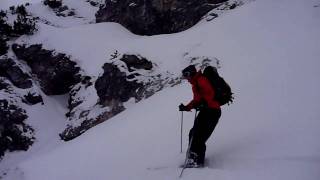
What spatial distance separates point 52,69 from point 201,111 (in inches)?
516

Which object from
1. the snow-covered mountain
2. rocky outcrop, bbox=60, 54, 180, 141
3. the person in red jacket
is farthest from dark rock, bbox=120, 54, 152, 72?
the person in red jacket

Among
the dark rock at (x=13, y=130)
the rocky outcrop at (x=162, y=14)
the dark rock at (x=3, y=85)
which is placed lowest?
the dark rock at (x=13, y=130)

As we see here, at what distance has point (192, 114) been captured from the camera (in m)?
9.91

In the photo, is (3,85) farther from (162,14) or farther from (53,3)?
(53,3)

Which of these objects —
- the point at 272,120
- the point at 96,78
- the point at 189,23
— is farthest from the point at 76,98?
the point at 272,120

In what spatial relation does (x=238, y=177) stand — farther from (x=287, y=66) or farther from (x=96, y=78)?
(x=96, y=78)

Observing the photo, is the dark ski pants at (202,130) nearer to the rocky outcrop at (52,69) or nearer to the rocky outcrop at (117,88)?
the rocky outcrop at (117,88)

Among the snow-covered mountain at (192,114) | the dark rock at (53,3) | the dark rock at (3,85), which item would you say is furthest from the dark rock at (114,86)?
the dark rock at (53,3)

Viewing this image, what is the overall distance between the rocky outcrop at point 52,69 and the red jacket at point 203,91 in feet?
39.1

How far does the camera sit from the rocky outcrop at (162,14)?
17.9m

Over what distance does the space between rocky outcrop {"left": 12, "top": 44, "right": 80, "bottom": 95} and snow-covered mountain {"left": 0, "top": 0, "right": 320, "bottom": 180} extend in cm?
26

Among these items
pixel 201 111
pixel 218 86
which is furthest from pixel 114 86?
pixel 218 86

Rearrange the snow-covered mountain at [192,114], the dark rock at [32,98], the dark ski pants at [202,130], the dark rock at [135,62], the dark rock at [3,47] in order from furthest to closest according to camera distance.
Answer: the dark rock at [3,47]
the dark rock at [32,98]
the dark rock at [135,62]
the snow-covered mountain at [192,114]
the dark ski pants at [202,130]

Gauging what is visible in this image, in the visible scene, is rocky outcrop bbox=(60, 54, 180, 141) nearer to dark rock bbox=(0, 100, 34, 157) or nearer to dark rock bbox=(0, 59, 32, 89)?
dark rock bbox=(0, 100, 34, 157)
